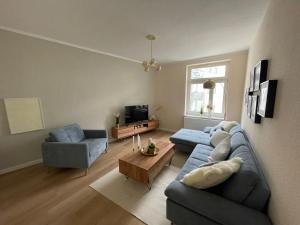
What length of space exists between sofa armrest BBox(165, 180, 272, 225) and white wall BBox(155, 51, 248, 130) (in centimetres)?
356

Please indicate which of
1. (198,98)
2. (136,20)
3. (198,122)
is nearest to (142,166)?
(136,20)

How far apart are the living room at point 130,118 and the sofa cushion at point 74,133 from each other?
0.15ft

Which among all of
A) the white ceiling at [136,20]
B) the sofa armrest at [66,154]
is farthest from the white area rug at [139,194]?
the white ceiling at [136,20]

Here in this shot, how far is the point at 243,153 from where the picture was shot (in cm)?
173

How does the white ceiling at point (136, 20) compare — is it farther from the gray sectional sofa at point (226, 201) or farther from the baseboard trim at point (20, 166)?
the baseboard trim at point (20, 166)

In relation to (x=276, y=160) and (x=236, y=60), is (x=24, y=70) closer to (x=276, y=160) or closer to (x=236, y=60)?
(x=276, y=160)

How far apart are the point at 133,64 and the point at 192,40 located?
2.41m

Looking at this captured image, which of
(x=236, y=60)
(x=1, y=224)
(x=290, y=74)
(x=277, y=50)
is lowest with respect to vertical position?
(x=1, y=224)

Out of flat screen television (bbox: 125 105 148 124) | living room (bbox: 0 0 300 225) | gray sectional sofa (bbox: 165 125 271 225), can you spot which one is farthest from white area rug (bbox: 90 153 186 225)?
flat screen television (bbox: 125 105 148 124)

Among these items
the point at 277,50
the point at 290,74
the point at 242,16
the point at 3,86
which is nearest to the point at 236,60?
the point at 242,16

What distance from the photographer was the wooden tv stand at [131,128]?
13.5 ft

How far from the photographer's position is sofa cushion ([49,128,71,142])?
103 inches

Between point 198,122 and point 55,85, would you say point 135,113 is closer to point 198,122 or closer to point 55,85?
point 198,122

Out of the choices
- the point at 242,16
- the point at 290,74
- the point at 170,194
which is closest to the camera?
the point at 290,74
